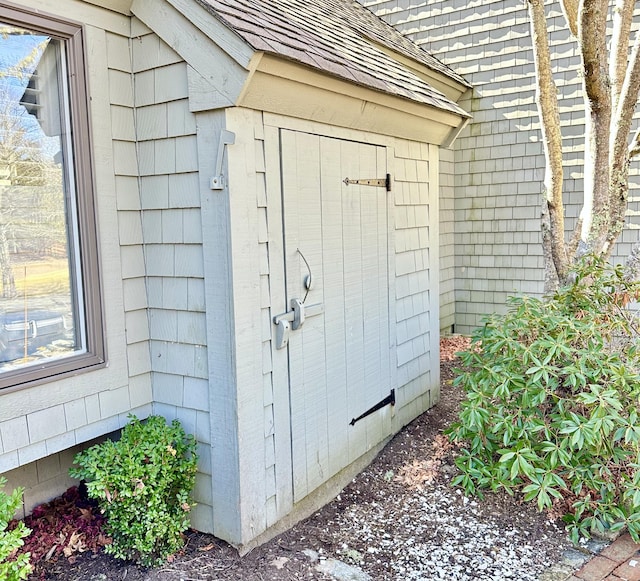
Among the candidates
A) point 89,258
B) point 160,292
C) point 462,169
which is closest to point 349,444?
point 160,292

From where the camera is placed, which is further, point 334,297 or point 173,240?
point 334,297

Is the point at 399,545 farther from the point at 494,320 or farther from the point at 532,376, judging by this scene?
the point at 494,320

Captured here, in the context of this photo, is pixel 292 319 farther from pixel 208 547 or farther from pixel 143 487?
pixel 208 547

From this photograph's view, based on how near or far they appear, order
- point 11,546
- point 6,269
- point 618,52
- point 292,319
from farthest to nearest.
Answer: point 618,52, point 292,319, point 6,269, point 11,546

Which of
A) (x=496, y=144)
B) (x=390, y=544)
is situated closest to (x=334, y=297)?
(x=390, y=544)

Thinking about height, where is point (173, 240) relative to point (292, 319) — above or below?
above

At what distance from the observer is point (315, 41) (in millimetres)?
2967

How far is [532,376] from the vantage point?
9.78 feet

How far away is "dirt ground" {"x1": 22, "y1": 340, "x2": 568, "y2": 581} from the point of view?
239 cm

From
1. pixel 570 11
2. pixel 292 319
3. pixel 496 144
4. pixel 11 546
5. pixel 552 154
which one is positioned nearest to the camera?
pixel 11 546

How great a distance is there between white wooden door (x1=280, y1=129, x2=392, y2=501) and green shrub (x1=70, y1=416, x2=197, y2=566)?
62 centimetres

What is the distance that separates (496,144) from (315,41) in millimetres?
4132

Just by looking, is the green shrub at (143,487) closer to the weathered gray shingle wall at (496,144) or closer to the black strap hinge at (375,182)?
the black strap hinge at (375,182)

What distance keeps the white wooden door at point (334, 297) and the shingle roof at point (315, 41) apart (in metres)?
0.37
